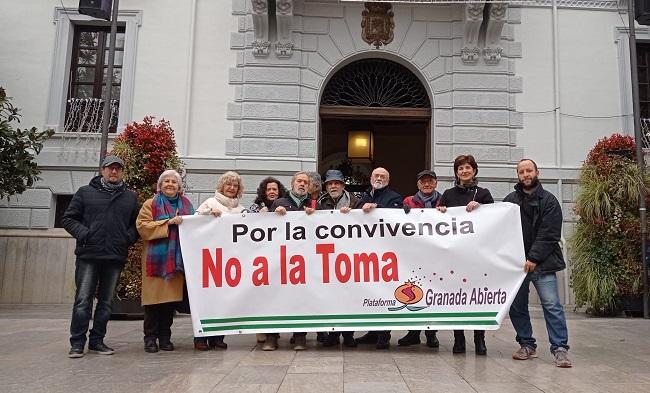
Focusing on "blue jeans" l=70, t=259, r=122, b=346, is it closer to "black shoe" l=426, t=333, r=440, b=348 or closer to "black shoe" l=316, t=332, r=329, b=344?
"black shoe" l=316, t=332, r=329, b=344

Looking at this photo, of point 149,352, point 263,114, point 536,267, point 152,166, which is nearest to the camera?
point 536,267

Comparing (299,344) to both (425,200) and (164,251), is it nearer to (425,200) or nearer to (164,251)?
(164,251)

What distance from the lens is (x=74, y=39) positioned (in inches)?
477

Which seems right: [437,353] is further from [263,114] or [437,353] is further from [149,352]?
[263,114]

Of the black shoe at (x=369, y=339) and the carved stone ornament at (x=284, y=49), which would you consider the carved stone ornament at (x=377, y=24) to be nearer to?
the carved stone ornament at (x=284, y=49)

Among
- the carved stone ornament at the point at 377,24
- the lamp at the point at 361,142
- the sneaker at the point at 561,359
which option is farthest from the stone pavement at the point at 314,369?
the carved stone ornament at the point at 377,24

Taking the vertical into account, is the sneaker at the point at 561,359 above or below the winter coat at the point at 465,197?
below

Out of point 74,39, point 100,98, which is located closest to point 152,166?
point 100,98

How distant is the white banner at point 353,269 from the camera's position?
5484mm

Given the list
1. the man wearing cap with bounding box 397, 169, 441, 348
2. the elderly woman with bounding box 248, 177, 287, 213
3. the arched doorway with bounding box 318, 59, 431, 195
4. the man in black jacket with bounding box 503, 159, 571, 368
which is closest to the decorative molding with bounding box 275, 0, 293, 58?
the arched doorway with bounding box 318, 59, 431, 195

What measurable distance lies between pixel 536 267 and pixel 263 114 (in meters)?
7.51

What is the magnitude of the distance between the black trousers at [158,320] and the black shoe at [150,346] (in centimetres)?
3

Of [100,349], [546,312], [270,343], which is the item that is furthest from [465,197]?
[100,349]

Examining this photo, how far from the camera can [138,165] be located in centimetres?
898
